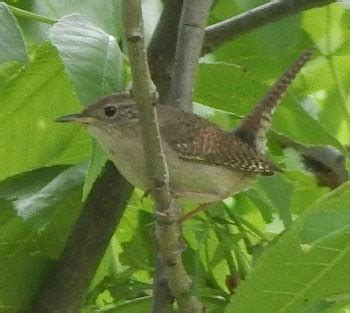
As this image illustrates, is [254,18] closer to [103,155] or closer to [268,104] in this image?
[268,104]

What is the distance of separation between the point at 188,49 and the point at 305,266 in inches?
12.0

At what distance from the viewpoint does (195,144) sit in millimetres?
1182

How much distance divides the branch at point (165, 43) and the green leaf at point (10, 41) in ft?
0.87

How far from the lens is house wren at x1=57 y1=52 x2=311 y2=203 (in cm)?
109

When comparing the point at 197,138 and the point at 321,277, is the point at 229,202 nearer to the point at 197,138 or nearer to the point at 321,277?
the point at 197,138

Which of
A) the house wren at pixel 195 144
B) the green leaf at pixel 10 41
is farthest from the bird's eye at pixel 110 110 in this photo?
the green leaf at pixel 10 41

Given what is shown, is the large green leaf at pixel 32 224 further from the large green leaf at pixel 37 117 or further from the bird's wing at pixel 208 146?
the bird's wing at pixel 208 146

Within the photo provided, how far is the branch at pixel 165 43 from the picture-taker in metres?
1.06

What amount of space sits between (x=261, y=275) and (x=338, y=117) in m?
0.54

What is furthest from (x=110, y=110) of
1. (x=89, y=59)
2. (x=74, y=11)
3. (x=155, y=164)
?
(x=155, y=164)

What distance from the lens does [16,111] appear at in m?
1.02

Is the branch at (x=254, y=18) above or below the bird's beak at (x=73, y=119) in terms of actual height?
above

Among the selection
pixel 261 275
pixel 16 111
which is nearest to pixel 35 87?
pixel 16 111

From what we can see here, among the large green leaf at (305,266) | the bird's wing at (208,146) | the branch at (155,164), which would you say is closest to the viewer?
the branch at (155,164)
